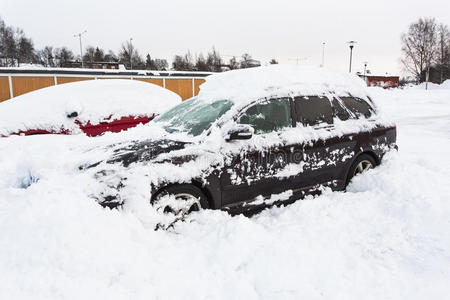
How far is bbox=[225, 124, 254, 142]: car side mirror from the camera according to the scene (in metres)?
3.34

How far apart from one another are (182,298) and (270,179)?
71.2 inches

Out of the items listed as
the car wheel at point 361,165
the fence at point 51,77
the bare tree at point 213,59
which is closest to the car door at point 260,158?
the car wheel at point 361,165

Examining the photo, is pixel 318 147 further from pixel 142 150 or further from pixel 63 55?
pixel 63 55

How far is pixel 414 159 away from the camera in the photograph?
5438mm

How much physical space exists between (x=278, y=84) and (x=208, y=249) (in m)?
2.25

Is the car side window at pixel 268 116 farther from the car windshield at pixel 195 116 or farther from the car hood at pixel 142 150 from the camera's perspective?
the car hood at pixel 142 150

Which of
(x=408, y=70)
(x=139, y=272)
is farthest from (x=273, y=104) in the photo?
(x=408, y=70)

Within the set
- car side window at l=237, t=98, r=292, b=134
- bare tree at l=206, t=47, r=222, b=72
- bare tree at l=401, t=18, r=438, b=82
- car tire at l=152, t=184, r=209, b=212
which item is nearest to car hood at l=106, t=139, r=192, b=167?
car tire at l=152, t=184, r=209, b=212

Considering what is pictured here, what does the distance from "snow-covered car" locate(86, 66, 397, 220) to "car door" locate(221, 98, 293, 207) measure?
11 mm

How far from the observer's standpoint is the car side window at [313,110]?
13.1ft

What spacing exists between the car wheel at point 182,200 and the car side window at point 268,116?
3.14ft

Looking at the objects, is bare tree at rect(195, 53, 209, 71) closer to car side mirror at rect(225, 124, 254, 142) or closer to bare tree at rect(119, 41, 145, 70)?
bare tree at rect(119, 41, 145, 70)

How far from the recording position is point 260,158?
3.59 metres

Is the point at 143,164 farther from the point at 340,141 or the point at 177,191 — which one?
the point at 340,141
